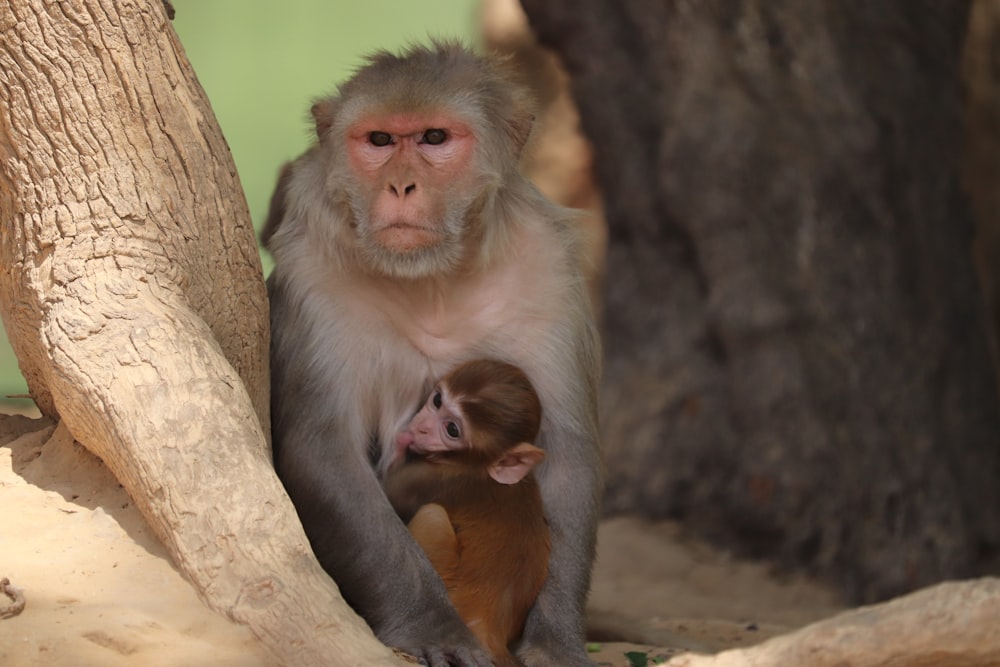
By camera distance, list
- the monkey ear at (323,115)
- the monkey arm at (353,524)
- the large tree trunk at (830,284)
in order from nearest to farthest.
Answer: the monkey arm at (353,524)
the monkey ear at (323,115)
the large tree trunk at (830,284)

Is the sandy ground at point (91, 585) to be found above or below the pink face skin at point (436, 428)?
above

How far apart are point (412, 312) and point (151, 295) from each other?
3.23ft

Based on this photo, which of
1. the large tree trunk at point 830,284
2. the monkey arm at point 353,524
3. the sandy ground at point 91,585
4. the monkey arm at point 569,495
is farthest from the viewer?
the large tree trunk at point 830,284

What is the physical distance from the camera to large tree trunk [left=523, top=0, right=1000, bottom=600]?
284 inches

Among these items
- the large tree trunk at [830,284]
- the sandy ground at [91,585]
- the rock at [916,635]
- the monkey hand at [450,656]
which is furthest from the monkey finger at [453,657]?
the large tree trunk at [830,284]

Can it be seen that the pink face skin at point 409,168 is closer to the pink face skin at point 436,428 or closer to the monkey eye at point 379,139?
the monkey eye at point 379,139

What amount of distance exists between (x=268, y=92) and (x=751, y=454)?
473 cm

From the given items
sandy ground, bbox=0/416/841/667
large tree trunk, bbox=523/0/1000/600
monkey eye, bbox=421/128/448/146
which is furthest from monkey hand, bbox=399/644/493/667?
large tree trunk, bbox=523/0/1000/600

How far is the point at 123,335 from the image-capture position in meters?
3.47

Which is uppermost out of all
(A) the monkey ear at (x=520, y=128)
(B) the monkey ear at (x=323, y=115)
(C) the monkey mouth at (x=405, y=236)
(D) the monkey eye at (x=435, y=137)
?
(B) the monkey ear at (x=323, y=115)

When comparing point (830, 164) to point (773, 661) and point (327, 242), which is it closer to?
point (327, 242)

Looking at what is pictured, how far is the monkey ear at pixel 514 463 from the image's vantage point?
409 cm

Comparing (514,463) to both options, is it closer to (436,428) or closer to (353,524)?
(436,428)

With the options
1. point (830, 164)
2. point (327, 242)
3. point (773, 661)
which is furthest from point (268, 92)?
point (773, 661)
